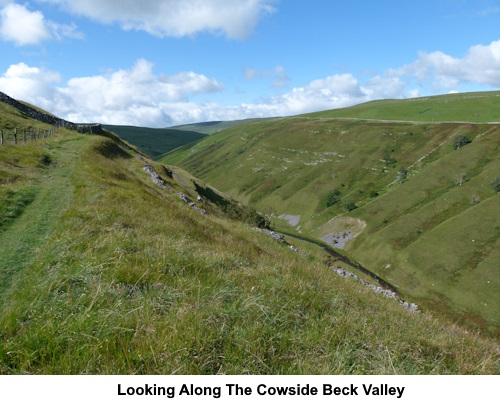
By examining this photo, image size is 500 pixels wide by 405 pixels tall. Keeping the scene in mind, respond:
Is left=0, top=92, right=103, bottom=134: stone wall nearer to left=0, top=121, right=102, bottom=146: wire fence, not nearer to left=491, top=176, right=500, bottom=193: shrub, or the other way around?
left=0, top=121, right=102, bottom=146: wire fence

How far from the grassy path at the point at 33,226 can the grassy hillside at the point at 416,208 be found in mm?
59966

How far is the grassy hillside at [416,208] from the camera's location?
3396 inches

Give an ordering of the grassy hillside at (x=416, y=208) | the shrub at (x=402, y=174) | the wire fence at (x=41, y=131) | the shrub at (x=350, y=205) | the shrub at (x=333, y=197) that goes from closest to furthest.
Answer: the wire fence at (x=41, y=131) < the grassy hillside at (x=416, y=208) < the shrub at (x=350, y=205) < the shrub at (x=402, y=174) < the shrub at (x=333, y=197)

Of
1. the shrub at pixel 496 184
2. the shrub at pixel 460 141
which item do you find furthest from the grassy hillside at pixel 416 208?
the shrub at pixel 460 141

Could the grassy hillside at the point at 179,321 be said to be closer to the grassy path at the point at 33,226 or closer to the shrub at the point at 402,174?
the grassy path at the point at 33,226

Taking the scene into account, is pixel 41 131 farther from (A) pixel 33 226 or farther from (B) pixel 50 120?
(A) pixel 33 226

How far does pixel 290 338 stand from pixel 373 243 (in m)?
118

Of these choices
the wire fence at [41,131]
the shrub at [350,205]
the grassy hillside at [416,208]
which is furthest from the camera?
the shrub at [350,205]

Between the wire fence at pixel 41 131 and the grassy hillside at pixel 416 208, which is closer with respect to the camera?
the wire fence at pixel 41 131

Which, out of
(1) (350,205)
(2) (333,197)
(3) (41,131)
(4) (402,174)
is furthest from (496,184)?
(3) (41,131)

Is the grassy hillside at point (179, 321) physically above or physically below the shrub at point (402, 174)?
below

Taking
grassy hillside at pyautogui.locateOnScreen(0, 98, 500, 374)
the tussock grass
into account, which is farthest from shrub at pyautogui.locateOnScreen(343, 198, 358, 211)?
the tussock grass

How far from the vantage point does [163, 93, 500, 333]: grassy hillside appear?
8625 centimetres

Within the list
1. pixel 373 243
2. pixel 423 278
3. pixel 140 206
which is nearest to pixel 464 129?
pixel 373 243
